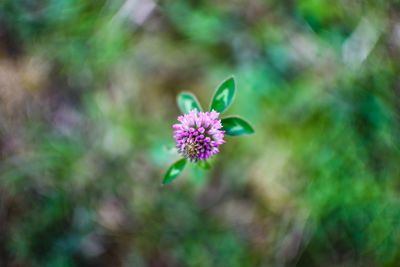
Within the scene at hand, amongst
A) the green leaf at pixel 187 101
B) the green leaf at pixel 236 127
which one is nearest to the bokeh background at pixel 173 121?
the green leaf at pixel 187 101

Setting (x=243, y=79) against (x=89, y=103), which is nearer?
(x=243, y=79)

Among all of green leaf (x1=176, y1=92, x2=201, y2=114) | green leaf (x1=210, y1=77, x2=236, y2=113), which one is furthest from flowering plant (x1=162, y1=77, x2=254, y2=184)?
green leaf (x1=176, y1=92, x2=201, y2=114)

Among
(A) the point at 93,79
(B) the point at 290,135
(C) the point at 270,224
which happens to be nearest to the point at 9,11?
(A) the point at 93,79

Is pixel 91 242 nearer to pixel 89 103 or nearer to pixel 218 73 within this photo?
pixel 89 103

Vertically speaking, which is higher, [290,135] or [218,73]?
[218,73]

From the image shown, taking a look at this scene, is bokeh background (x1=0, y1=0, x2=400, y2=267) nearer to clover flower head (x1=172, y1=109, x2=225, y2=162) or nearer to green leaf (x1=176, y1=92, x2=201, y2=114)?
green leaf (x1=176, y1=92, x2=201, y2=114)
